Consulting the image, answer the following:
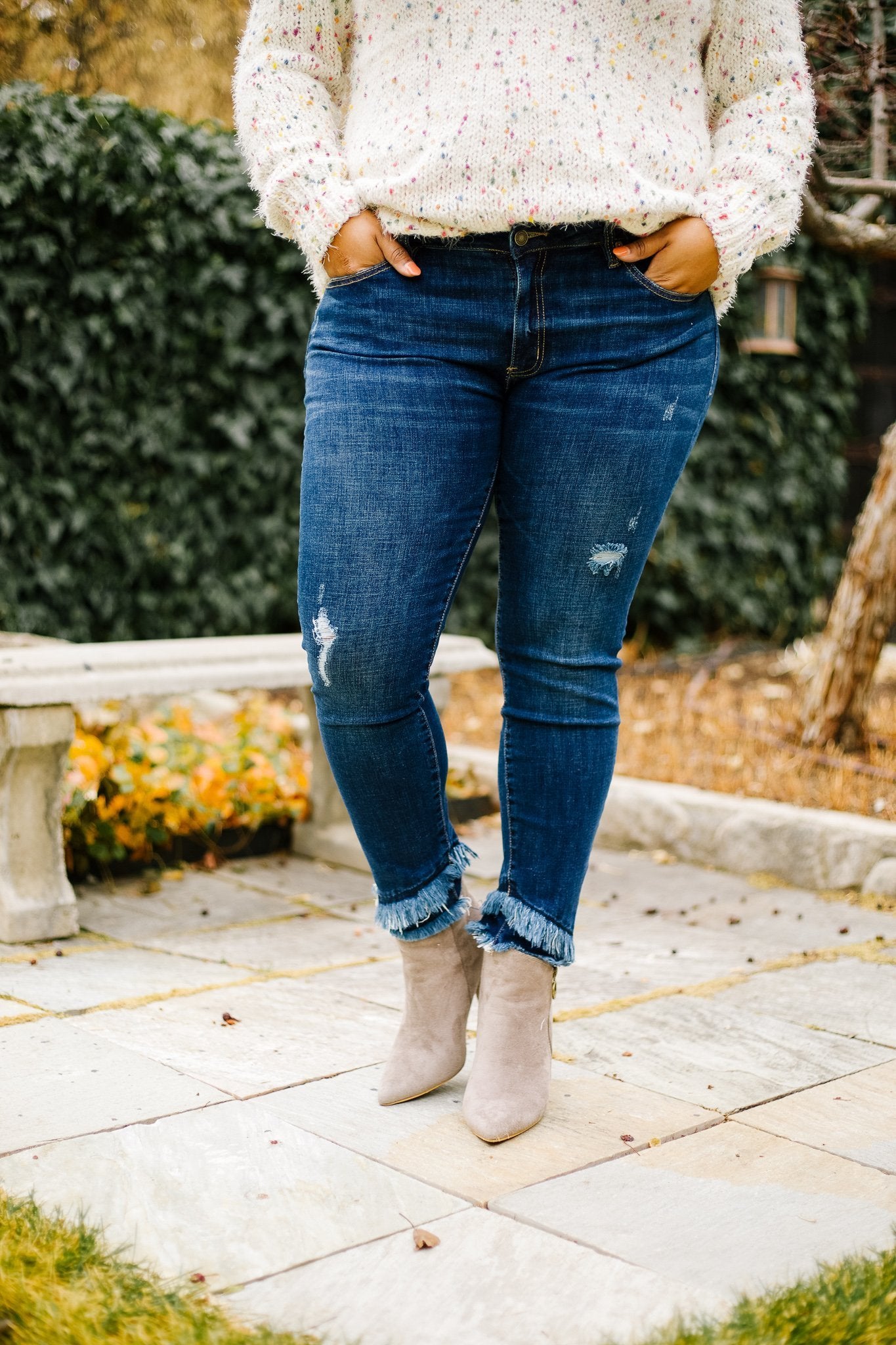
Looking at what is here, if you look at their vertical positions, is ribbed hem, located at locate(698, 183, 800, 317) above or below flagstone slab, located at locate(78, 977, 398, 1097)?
above

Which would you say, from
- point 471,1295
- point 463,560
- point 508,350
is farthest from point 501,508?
point 471,1295

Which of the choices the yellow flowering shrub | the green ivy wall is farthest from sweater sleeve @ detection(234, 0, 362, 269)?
the green ivy wall

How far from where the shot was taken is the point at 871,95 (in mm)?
3180

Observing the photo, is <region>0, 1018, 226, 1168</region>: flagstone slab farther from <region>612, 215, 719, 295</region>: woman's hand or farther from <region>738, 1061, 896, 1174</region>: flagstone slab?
<region>612, 215, 719, 295</region>: woman's hand

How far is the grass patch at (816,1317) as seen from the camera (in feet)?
4.21

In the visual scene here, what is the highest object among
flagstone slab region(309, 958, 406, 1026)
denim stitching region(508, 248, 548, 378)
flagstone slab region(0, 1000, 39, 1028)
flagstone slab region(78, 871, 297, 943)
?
denim stitching region(508, 248, 548, 378)

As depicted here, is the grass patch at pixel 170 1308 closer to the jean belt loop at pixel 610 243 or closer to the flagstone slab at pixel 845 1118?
the flagstone slab at pixel 845 1118

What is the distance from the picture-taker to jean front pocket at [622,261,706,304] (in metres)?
1.66

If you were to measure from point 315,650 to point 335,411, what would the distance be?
0.30m

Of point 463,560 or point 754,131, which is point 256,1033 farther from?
point 754,131

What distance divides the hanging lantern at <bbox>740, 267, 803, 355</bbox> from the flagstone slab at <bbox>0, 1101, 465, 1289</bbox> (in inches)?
190

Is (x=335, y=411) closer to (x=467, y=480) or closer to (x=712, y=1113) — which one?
(x=467, y=480)

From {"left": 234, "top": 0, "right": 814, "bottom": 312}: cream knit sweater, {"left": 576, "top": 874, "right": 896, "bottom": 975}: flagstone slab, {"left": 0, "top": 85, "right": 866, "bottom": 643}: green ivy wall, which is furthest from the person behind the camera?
{"left": 0, "top": 85, "right": 866, "bottom": 643}: green ivy wall

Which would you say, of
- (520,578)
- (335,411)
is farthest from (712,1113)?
(335,411)
